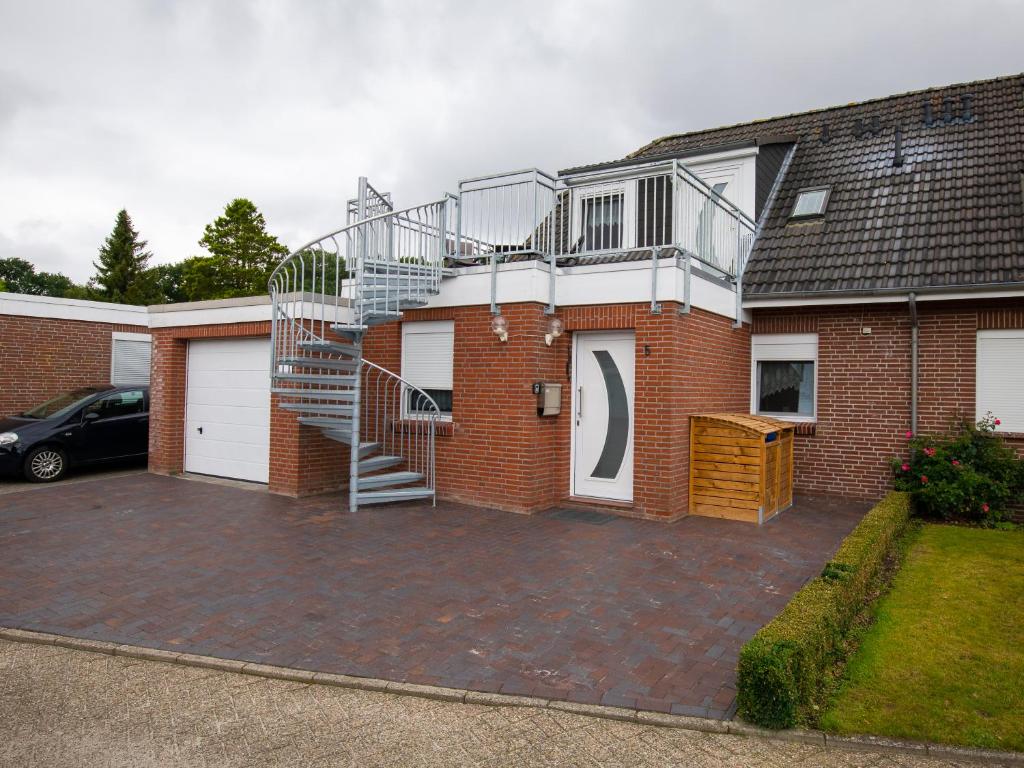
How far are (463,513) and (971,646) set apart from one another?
516 centimetres

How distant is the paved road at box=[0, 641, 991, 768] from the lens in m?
3.04

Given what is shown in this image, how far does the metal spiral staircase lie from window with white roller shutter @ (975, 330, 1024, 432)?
6905mm

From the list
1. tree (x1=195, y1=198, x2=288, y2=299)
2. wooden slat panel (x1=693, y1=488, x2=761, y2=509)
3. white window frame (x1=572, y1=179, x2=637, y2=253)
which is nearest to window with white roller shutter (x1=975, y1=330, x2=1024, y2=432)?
wooden slat panel (x1=693, y1=488, x2=761, y2=509)

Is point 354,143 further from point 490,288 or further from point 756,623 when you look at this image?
point 756,623

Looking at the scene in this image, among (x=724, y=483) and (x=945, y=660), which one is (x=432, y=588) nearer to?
(x=945, y=660)

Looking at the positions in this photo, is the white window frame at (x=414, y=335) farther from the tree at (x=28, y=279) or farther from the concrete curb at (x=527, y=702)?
the tree at (x=28, y=279)

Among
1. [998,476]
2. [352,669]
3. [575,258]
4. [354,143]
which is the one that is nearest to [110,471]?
[354,143]

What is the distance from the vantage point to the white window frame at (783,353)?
973cm

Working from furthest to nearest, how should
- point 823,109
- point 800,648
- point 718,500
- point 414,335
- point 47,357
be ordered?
point 47,357, point 823,109, point 414,335, point 718,500, point 800,648

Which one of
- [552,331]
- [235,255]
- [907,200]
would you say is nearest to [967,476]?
[907,200]

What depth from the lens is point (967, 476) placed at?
8.02 m

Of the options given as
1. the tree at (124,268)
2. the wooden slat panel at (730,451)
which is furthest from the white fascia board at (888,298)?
the tree at (124,268)

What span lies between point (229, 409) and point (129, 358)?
546 cm

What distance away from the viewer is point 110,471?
453 inches
